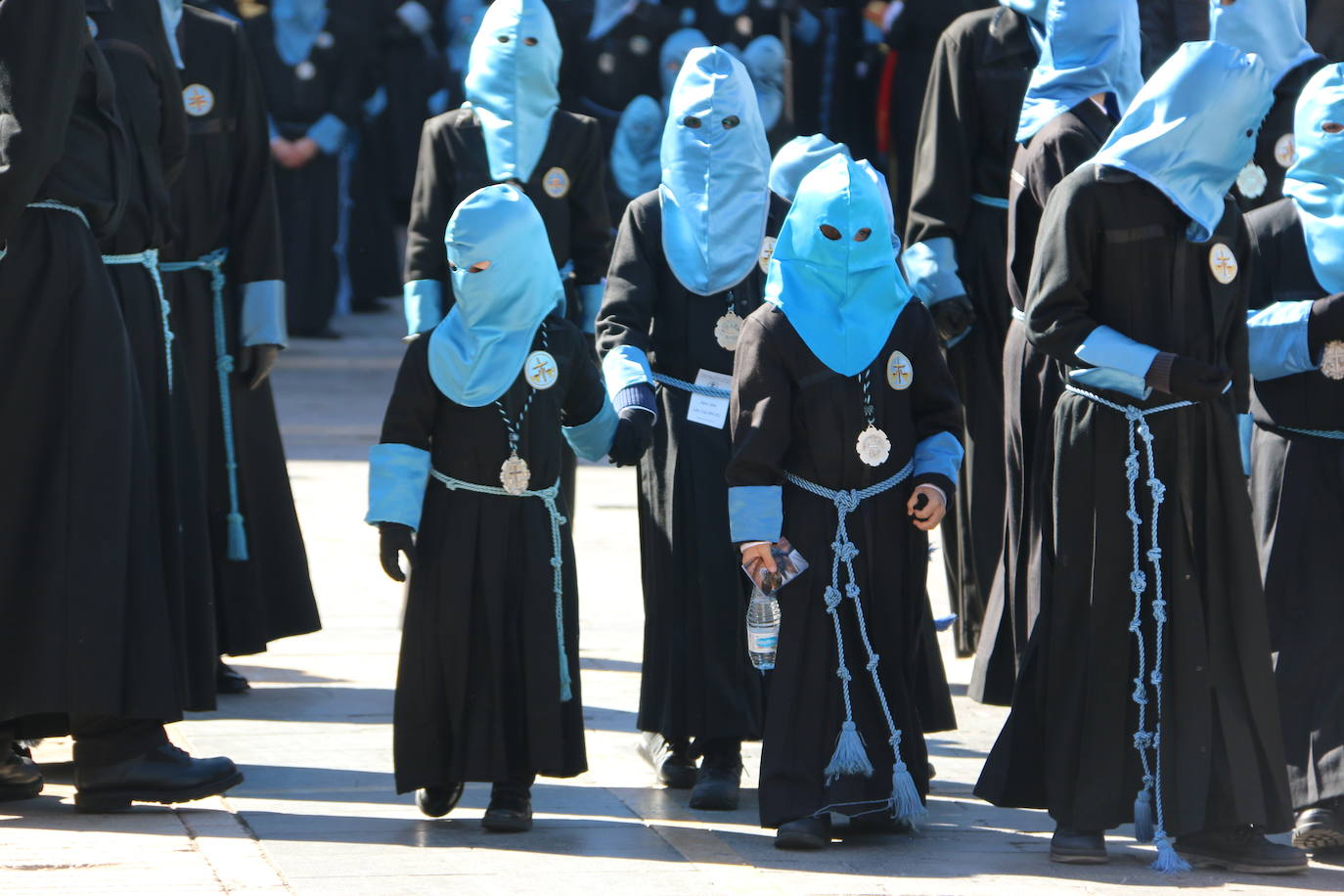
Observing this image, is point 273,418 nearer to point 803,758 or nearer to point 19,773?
point 19,773

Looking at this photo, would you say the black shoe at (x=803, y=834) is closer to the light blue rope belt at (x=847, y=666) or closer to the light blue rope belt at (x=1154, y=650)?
the light blue rope belt at (x=847, y=666)

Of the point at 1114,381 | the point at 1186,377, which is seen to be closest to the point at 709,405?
the point at 1114,381

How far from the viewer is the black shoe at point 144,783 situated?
5.57 m

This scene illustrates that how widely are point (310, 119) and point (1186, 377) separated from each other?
9785mm

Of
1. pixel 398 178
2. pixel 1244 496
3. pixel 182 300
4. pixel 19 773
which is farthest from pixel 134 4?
pixel 398 178

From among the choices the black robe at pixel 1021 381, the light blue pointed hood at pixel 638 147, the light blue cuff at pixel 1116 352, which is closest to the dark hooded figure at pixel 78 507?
the black robe at pixel 1021 381

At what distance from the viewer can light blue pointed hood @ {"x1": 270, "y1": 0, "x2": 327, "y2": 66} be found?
14125mm

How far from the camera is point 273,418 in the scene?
7.47 metres

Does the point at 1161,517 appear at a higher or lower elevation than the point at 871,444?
lower

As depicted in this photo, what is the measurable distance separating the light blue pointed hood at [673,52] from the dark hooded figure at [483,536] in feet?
27.7

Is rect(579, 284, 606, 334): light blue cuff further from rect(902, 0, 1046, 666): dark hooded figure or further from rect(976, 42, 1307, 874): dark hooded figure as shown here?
rect(976, 42, 1307, 874): dark hooded figure

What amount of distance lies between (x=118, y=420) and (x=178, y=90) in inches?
46.8

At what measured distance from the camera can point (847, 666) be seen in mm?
5480

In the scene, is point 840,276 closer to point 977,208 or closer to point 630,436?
point 630,436
